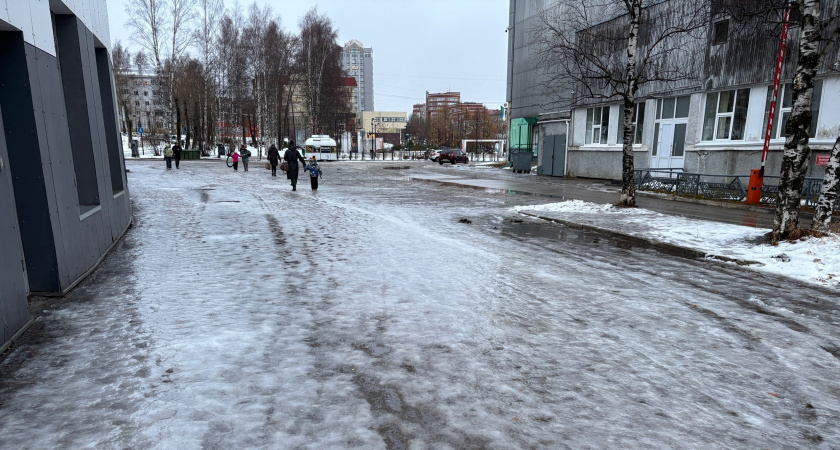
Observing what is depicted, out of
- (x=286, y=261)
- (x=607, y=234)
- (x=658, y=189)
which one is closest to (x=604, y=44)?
(x=658, y=189)

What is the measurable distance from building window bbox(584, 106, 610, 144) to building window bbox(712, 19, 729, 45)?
693 centimetres

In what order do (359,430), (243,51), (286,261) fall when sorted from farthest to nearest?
(243,51)
(286,261)
(359,430)

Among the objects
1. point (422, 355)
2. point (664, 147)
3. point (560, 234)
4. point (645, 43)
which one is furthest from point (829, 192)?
point (645, 43)

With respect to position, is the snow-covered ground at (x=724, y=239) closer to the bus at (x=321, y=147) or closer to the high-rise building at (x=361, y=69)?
the bus at (x=321, y=147)

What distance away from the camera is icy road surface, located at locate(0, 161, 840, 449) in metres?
3.22

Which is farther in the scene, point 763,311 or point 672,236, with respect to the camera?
point 672,236

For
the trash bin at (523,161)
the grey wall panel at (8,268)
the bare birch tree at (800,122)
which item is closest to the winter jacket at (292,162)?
the grey wall panel at (8,268)

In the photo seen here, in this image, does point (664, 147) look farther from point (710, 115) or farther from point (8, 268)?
point (8, 268)

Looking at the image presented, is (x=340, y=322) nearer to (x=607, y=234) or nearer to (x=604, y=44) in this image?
(x=607, y=234)

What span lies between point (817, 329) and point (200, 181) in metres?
23.5

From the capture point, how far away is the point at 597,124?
26625 millimetres

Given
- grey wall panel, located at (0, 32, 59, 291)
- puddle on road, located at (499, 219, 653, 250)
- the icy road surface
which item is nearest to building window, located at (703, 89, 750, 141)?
puddle on road, located at (499, 219, 653, 250)

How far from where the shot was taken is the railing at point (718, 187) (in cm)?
1482

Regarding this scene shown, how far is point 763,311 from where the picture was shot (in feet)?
18.9
